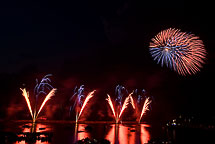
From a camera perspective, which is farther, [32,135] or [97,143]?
[32,135]

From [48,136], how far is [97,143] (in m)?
7.31

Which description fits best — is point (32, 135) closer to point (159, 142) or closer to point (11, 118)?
point (159, 142)

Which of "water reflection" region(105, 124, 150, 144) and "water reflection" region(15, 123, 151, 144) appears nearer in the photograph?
"water reflection" region(15, 123, 151, 144)

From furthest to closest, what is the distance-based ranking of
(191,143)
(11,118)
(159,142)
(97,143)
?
(11,118)
(191,143)
(159,142)
(97,143)

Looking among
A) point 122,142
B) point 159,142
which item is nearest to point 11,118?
point 122,142

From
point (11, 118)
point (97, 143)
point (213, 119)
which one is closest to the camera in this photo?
point (97, 143)

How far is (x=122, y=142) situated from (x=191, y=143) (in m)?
9.25

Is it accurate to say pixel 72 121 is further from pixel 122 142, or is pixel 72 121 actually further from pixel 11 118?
pixel 122 142

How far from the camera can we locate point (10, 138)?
810 inches

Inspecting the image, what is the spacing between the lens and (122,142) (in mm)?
22359

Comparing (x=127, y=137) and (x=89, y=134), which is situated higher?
(x=89, y=134)

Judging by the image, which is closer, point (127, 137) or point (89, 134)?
point (127, 137)

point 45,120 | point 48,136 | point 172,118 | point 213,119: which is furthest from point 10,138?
point 172,118

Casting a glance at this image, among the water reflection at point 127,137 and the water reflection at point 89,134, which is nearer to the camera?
the water reflection at point 89,134
